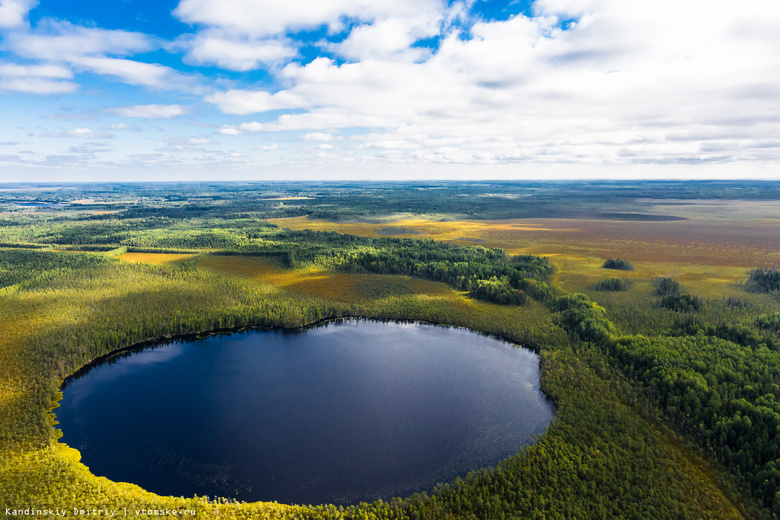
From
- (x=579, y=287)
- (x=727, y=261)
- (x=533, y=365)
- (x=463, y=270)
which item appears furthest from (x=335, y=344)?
(x=727, y=261)

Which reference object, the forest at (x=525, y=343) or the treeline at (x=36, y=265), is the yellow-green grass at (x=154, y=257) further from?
the treeline at (x=36, y=265)

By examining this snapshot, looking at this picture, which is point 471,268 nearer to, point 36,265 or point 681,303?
point 681,303

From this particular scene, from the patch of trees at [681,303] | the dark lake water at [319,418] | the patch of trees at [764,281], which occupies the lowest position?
the dark lake water at [319,418]

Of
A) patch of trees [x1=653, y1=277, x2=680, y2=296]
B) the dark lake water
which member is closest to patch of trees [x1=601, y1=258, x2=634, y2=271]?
patch of trees [x1=653, y1=277, x2=680, y2=296]

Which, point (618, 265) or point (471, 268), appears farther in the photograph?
point (618, 265)

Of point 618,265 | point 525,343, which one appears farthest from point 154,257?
point 618,265

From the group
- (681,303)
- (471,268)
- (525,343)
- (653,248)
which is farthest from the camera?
(653,248)

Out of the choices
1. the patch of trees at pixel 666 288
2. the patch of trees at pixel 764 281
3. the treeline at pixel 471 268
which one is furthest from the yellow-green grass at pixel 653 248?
the treeline at pixel 471 268
